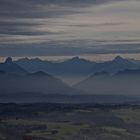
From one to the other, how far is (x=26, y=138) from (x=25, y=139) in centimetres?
17

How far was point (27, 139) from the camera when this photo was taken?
59.2 m

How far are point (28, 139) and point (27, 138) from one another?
0.36 meters

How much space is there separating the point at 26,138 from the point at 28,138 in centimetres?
29

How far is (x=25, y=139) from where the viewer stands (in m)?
59.4

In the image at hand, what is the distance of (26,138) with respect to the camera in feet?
195

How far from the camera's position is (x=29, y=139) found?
59.1 metres

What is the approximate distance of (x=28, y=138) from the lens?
5938 centimetres

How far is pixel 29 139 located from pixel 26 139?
0.40m

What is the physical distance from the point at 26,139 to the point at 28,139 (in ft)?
0.85

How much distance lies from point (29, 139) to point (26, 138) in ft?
1.81

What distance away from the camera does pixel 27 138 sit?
195 ft

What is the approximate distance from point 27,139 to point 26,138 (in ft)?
0.99

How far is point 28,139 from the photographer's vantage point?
59.2 m

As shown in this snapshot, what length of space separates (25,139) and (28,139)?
46 cm
